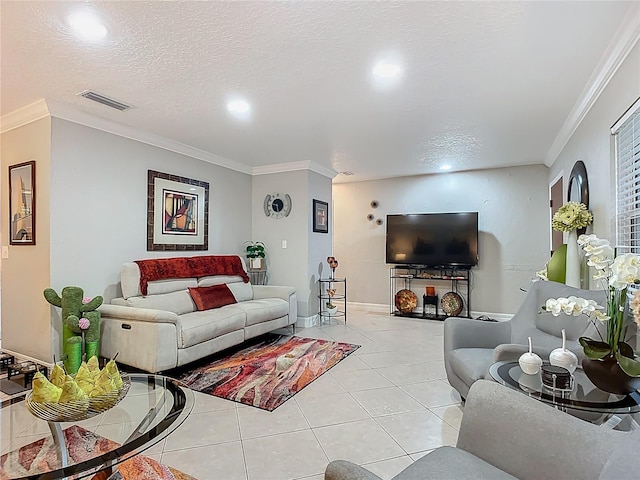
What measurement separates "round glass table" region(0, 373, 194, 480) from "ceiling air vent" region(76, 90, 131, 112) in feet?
7.43

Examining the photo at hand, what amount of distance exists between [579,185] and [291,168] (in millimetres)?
3440

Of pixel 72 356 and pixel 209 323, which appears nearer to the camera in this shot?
pixel 72 356

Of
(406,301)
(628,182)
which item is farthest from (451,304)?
(628,182)

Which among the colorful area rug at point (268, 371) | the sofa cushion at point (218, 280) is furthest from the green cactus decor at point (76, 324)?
the sofa cushion at point (218, 280)

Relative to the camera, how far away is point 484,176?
570cm

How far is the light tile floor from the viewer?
1.92 meters

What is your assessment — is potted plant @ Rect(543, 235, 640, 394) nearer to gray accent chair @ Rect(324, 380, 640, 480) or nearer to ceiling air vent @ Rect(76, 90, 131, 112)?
gray accent chair @ Rect(324, 380, 640, 480)

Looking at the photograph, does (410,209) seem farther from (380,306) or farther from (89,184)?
(89,184)

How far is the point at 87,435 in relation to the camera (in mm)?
1626

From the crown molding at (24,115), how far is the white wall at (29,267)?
0.05m

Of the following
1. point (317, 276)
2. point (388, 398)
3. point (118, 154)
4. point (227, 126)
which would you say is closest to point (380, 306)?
point (317, 276)

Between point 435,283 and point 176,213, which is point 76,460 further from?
point 435,283

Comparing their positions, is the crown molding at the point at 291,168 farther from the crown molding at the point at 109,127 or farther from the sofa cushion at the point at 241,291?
the sofa cushion at the point at 241,291

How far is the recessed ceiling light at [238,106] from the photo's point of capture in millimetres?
2986
